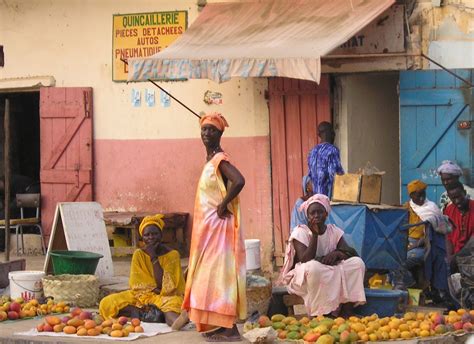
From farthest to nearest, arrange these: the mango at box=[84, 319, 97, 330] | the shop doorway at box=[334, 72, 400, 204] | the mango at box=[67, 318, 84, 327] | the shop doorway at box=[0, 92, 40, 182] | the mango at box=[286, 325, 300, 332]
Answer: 1. the shop doorway at box=[0, 92, 40, 182]
2. the shop doorway at box=[334, 72, 400, 204]
3. the mango at box=[67, 318, 84, 327]
4. the mango at box=[84, 319, 97, 330]
5. the mango at box=[286, 325, 300, 332]

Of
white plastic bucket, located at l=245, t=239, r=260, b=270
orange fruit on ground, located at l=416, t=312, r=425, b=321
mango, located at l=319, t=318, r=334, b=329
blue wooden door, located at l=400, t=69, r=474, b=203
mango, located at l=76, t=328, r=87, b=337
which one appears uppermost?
blue wooden door, located at l=400, t=69, r=474, b=203

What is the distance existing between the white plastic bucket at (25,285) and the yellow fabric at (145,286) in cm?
123

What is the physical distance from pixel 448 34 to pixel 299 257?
4168 millimetres

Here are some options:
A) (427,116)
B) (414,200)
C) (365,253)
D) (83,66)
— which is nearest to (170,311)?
(365,253)

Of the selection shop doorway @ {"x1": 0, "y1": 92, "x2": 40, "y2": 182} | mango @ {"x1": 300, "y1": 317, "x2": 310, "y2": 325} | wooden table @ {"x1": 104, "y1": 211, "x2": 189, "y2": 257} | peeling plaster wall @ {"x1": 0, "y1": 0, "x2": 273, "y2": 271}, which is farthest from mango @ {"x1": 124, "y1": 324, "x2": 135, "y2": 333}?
shop doorway @ {"x1": 0, "y1": 92, "x2": 40, "y2": 182}

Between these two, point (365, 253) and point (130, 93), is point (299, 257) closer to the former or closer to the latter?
point (365, 253)

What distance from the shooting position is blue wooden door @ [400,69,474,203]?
12211 millimetres

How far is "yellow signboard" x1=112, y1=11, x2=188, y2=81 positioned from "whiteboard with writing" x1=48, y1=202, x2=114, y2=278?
10.5 ft

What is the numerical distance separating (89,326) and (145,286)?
675 mm

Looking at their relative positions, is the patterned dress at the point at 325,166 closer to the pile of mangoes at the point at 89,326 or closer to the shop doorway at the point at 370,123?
the shop doorway at the point at 370,123

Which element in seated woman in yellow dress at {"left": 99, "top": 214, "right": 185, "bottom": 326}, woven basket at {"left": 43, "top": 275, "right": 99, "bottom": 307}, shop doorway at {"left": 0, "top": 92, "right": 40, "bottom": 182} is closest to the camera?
seated woman in yellow dress at {"left": 99, "top": 214, "right": 185, "bottom": 326}

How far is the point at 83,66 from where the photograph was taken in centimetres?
1527

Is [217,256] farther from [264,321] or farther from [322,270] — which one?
[322,270]

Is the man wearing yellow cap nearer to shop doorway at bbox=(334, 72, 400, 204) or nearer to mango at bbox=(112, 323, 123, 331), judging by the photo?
shop doorway at bbox=(334, 72, 400, 204)
